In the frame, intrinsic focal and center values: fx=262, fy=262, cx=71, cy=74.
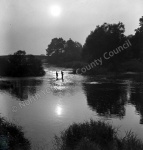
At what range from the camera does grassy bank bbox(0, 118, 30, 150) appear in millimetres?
15382

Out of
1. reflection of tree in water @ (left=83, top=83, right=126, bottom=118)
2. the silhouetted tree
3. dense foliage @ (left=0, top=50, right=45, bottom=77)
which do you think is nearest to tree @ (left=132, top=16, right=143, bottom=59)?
the silhouetted tree

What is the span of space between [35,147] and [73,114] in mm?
9650

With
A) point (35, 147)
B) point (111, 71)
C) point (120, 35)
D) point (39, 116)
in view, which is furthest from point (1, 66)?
point (35, 147)

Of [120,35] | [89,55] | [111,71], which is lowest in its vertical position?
[111,71]

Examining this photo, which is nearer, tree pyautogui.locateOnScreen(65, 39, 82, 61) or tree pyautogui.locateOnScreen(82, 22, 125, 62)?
tree pyautogui.locateOnScreen(82, 22, 125, 62)

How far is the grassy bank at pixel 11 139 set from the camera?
15.4m

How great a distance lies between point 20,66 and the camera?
261 feet

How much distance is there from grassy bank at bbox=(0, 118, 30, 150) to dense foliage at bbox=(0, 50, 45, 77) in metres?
60.8

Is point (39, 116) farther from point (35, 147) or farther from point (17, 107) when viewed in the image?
point (35, 147)

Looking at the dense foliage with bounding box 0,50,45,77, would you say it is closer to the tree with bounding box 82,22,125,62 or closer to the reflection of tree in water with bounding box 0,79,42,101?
the tree with bounding box 82,22,125,62

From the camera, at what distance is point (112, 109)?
91.8ft

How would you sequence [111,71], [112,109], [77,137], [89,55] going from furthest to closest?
[89,55]
[111,71]
[112,109]
[77,137]

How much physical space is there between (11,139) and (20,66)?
64334 mm

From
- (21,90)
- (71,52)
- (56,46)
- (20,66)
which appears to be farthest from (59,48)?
(21,90)
